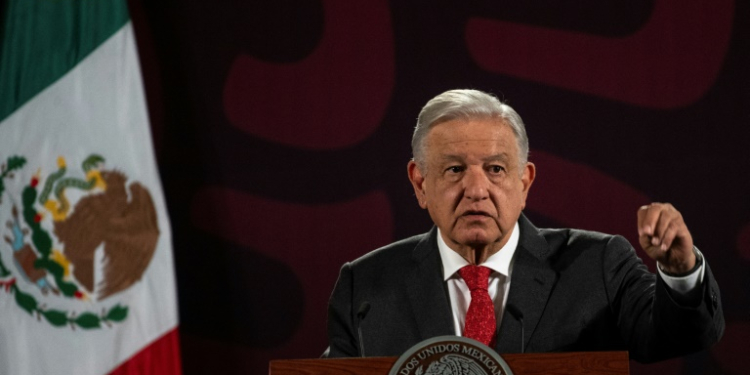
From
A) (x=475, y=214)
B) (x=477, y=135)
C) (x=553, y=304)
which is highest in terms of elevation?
(x=477, y=135)

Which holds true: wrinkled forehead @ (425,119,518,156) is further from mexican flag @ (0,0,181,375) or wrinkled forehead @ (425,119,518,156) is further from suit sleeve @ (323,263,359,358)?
mexican flag @ (0,0,181,375)

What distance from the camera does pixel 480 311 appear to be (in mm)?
1705

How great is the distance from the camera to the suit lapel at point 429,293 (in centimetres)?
175

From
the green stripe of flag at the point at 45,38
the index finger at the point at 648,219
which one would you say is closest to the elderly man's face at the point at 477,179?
the index finger at the point at 648,219

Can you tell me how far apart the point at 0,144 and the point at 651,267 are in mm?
2594

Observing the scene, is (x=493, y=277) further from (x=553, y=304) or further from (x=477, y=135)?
(x=477, y=135)

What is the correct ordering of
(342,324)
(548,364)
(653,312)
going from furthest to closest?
1. (342,324)
2. (653,312)
3. (548,364)

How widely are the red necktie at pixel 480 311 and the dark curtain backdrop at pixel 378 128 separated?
1632mm

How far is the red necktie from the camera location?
1685mm

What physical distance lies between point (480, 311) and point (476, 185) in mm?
251

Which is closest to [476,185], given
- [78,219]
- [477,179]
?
[477,179]

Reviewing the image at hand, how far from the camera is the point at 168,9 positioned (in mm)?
3713

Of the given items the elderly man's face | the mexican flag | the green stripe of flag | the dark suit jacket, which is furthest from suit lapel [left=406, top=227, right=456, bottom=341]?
the green stripe of flag

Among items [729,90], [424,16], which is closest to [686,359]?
[729,90]
